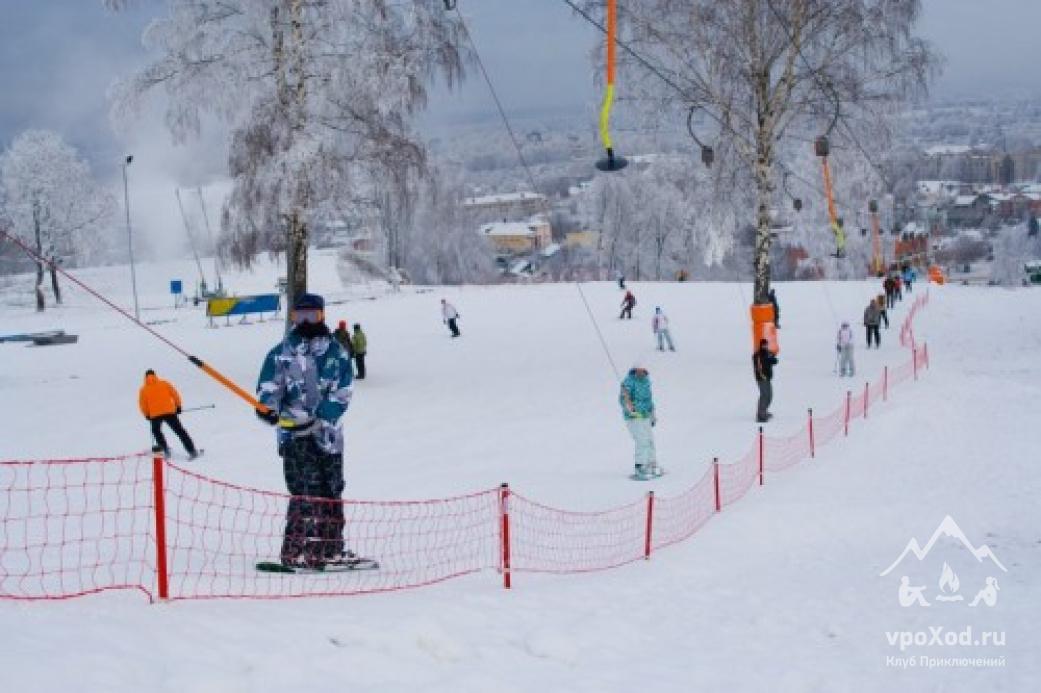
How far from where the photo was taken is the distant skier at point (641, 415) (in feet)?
39.6

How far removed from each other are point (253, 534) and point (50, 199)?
5094 cm

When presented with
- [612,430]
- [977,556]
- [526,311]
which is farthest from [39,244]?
[977,556]

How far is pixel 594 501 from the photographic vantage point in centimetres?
1129

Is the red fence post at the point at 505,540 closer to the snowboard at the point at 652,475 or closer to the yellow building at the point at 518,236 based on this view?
the snowboard at the point at 652,475

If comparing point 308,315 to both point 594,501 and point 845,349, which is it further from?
point 845,349

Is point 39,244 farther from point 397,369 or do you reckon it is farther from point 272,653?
point 272,653

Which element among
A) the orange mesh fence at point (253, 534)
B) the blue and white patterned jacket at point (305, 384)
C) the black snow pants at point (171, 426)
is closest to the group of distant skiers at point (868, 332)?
the orange mesh fence at point (253, 534)

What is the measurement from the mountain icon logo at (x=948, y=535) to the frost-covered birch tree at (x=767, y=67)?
43.5 ft

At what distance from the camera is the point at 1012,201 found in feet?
549

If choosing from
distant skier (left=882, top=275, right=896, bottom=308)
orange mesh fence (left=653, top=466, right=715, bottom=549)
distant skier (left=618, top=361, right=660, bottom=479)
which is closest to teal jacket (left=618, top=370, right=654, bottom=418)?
distant skier (left=618, top=361, right=660, bottom=479)

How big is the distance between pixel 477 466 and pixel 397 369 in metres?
10.4

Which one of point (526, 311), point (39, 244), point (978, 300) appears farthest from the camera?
point (39, 244)

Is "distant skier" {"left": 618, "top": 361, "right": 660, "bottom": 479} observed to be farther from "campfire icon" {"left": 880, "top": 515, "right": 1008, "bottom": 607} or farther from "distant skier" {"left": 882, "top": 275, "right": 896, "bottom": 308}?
"distant skier" {"left": 882, "top": 275, "right": 896, "bottom": 308}

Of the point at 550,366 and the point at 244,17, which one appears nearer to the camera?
the point at 244,17
